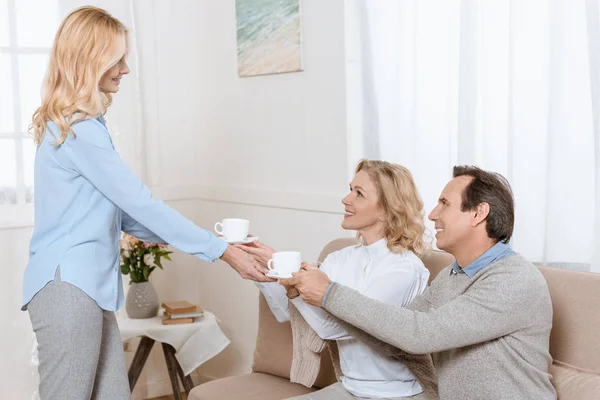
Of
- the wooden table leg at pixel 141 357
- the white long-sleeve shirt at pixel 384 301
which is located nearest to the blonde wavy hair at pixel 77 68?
the white long-sleeve shirt at pixel 384 301

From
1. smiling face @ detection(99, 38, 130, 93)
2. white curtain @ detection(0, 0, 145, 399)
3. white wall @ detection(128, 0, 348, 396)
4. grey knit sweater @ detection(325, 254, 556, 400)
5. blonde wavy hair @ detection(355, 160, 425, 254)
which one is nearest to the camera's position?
grey knit sweater @ detection(325, 254, 556, 400)

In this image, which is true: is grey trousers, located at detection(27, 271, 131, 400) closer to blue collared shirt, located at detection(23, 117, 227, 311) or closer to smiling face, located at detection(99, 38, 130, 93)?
blue collared shirt, located at detection(23, 117, 227, 311)

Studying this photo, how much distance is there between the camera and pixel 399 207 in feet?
7.84

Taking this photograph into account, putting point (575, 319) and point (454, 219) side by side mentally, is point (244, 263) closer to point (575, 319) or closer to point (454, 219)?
point (454, 219)

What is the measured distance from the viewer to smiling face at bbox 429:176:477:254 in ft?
6.52

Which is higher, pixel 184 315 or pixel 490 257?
pixel 490 257

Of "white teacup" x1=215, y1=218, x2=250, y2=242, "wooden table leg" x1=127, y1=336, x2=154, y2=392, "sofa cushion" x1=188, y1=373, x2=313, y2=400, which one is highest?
"white teacup" x1=215, y1=218, x2=250, y2=242

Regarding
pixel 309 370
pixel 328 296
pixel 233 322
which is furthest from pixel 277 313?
pixel 233 322

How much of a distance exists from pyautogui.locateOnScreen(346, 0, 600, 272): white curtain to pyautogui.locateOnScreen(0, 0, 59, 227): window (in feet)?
5.13

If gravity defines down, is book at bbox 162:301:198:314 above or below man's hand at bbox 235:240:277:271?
below

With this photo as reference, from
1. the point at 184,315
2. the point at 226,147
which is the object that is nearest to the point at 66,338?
the point at 184,315

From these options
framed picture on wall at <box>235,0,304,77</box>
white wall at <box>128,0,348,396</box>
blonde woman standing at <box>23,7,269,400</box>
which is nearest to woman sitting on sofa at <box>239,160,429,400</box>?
blonde woman standing at <box>23,7,269,400</box>

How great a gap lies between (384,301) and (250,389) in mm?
744

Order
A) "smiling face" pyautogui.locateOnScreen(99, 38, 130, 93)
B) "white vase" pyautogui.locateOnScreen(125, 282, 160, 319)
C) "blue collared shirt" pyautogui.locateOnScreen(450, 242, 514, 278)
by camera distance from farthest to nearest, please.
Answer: "white vase" pyautogui.locateOnScreen(125, 282, 160, 319), "smiling face" pyautogui.locateOnScreen(99, 38, 130, 93), "blue collared shirt" pyautogui.locateOnScreen(450, 242, 514, 278)
